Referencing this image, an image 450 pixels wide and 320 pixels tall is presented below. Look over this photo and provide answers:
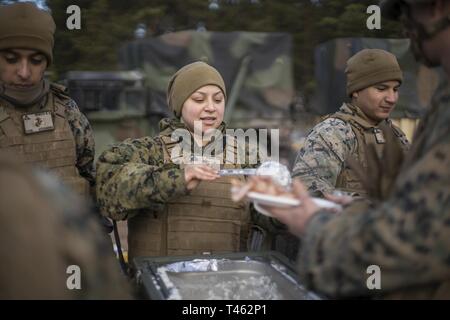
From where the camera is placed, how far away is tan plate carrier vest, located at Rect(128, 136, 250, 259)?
2543 mm

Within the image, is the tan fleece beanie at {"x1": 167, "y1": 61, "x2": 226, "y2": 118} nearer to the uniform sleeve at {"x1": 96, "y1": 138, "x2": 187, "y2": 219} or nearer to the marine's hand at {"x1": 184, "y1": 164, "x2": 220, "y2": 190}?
the uniform sleeve at {"x1": 96, "y1": 138, "x2": 187, "y2": 219}

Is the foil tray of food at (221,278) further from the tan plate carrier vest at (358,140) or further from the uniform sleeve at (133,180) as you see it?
the tan plate carrier vest at (358,140)

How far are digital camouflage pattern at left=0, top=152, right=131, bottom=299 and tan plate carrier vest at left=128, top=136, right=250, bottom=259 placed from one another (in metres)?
1.41

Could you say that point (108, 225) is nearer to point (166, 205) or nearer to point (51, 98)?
point (166, 205)

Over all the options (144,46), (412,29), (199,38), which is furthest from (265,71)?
(412,29)

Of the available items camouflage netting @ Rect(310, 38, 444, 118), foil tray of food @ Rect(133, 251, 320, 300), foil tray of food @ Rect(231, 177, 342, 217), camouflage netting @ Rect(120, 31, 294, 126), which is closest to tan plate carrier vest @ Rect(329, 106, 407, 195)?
foil tray of food @ Rect(133, 251, 320, 300)

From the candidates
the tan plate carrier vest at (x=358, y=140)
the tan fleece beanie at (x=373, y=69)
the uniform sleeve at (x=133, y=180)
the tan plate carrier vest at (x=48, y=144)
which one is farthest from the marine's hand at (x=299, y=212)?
the tan fleece beanie at (x=373, y=69)

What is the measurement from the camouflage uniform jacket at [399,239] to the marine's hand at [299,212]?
9 cm

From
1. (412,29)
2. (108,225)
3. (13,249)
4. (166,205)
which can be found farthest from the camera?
(108,225)

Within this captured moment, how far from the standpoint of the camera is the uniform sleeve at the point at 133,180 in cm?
229

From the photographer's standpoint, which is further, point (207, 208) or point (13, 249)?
point (207, 208)

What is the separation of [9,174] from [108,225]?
199 centimetres

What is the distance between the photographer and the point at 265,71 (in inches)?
331

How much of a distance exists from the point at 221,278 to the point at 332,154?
1.41m
